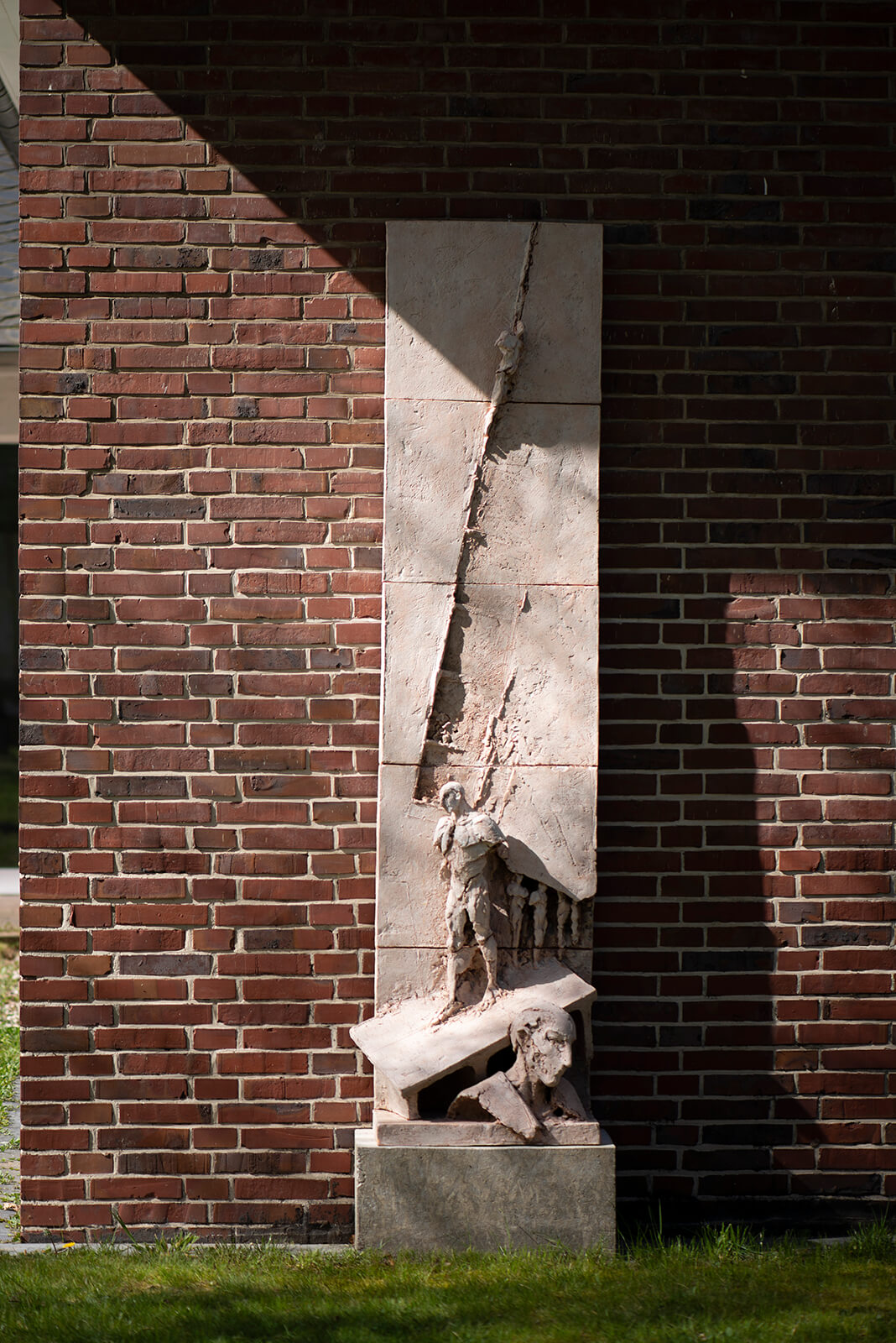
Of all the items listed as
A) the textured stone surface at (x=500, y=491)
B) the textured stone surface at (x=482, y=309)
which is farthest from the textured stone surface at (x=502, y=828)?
the textured stone surface at (x=482, y=309)

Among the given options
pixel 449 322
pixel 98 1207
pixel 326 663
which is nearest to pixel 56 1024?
pixel 98 1207

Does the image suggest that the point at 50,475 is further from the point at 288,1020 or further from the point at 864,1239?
the point at 864,1239

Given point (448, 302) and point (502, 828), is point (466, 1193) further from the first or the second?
point (448, 302)

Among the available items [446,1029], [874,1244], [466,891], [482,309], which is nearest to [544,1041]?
[446,1029]

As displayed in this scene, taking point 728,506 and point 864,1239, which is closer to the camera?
point 864,1239

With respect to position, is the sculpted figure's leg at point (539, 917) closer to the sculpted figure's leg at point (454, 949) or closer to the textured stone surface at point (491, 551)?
the textured stone surface at point (491, 551)

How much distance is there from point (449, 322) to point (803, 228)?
3.90ft

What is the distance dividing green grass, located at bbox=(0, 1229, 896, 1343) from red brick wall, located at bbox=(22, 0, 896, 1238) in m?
0.32

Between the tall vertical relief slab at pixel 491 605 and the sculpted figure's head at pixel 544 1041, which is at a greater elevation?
the tall vertical relief slab at pixel 491 605

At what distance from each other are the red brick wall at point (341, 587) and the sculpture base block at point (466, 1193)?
0.38m

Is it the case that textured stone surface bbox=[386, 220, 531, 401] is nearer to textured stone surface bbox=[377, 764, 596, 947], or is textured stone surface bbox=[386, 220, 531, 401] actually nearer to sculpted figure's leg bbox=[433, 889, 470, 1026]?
textured stone surface bbox=[377, 764, 596, 947]

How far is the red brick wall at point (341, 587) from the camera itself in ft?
11.5

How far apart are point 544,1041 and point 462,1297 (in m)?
0.66

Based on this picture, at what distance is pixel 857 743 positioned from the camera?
364 centimetres
